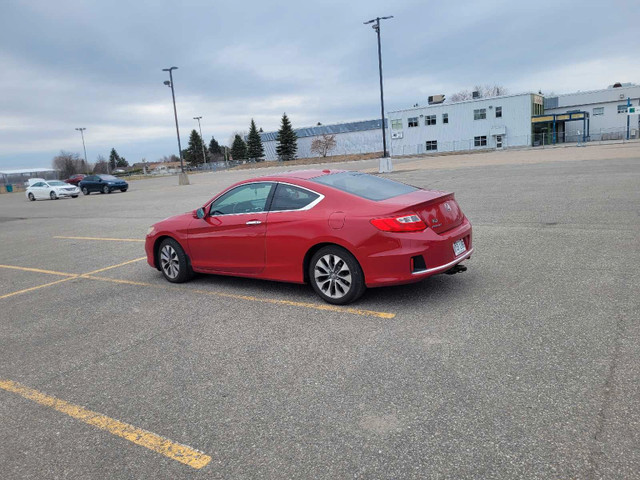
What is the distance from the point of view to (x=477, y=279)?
6082 mm

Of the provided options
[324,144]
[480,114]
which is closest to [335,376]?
[480,114]

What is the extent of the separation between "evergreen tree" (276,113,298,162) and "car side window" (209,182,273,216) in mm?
87880

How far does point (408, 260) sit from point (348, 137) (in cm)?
9217

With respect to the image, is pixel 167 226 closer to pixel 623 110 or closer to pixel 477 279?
pixel 477 279

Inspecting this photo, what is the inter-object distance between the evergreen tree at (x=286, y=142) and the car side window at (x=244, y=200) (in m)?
87.9

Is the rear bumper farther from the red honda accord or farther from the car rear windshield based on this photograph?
the car rear windshield

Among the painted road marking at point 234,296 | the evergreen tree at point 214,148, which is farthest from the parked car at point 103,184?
the evergreen tree at point 214,148

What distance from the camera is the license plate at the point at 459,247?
5.36 metres

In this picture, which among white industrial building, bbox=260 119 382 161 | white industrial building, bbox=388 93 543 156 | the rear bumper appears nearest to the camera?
the rear bumper

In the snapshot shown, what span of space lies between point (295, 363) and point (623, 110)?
252 feet

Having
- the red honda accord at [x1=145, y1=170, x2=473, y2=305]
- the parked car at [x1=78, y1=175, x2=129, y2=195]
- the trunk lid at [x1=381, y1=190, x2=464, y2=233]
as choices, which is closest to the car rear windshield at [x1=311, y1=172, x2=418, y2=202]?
the red honda accord at [x1=145, y1=170, x2=473, y2=305]

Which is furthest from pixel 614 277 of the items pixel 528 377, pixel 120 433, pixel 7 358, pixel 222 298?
pixel 7 358

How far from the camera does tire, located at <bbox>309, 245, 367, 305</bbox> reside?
5.21m

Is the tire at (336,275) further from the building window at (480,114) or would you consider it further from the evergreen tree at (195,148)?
the evergreen tree at (195,148)
